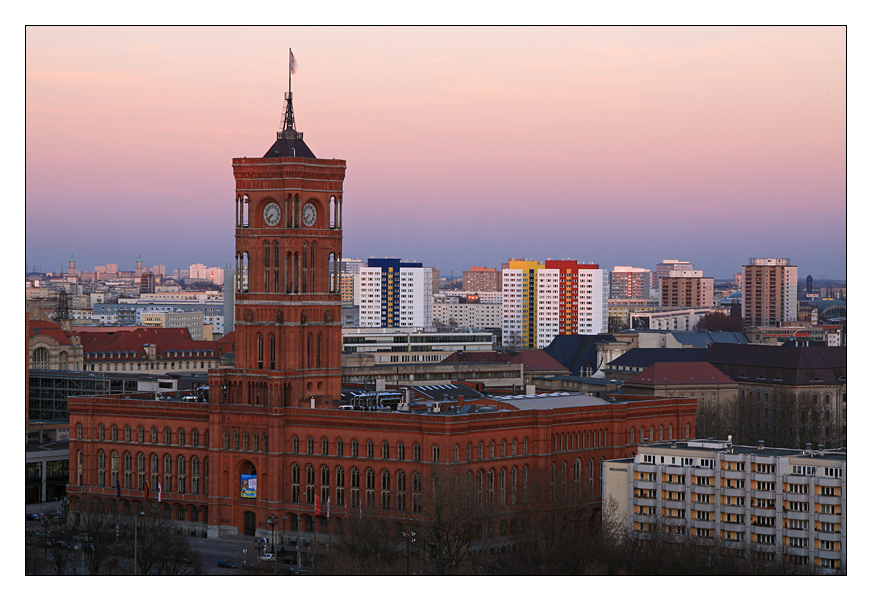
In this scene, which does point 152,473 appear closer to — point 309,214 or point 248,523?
point 248,523

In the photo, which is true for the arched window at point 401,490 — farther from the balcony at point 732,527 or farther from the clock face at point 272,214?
the balcony at point 732,527

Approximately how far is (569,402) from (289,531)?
24479 mm

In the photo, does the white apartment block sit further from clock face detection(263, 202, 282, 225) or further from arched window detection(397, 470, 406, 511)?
clock face detection(263, 202, 282, 225)

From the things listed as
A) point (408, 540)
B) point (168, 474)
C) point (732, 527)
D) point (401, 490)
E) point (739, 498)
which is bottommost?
point (408, 540)

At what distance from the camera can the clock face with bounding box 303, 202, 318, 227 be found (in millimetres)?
140625

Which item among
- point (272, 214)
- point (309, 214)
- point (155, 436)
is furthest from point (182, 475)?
point (309, 214)

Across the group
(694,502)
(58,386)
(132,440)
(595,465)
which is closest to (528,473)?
(595,465)

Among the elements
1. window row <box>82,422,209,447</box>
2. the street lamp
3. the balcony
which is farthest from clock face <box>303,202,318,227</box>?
the balcony

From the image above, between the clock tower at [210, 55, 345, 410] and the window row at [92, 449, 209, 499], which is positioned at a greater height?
the clock tower at [210, 55, 345, 410]

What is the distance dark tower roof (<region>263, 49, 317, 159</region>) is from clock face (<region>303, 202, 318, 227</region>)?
3880 mm

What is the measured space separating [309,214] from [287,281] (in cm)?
556

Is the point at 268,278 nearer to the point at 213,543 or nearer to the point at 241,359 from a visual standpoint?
the point at 241,359

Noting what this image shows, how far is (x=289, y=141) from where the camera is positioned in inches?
5576

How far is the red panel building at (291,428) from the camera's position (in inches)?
5246
